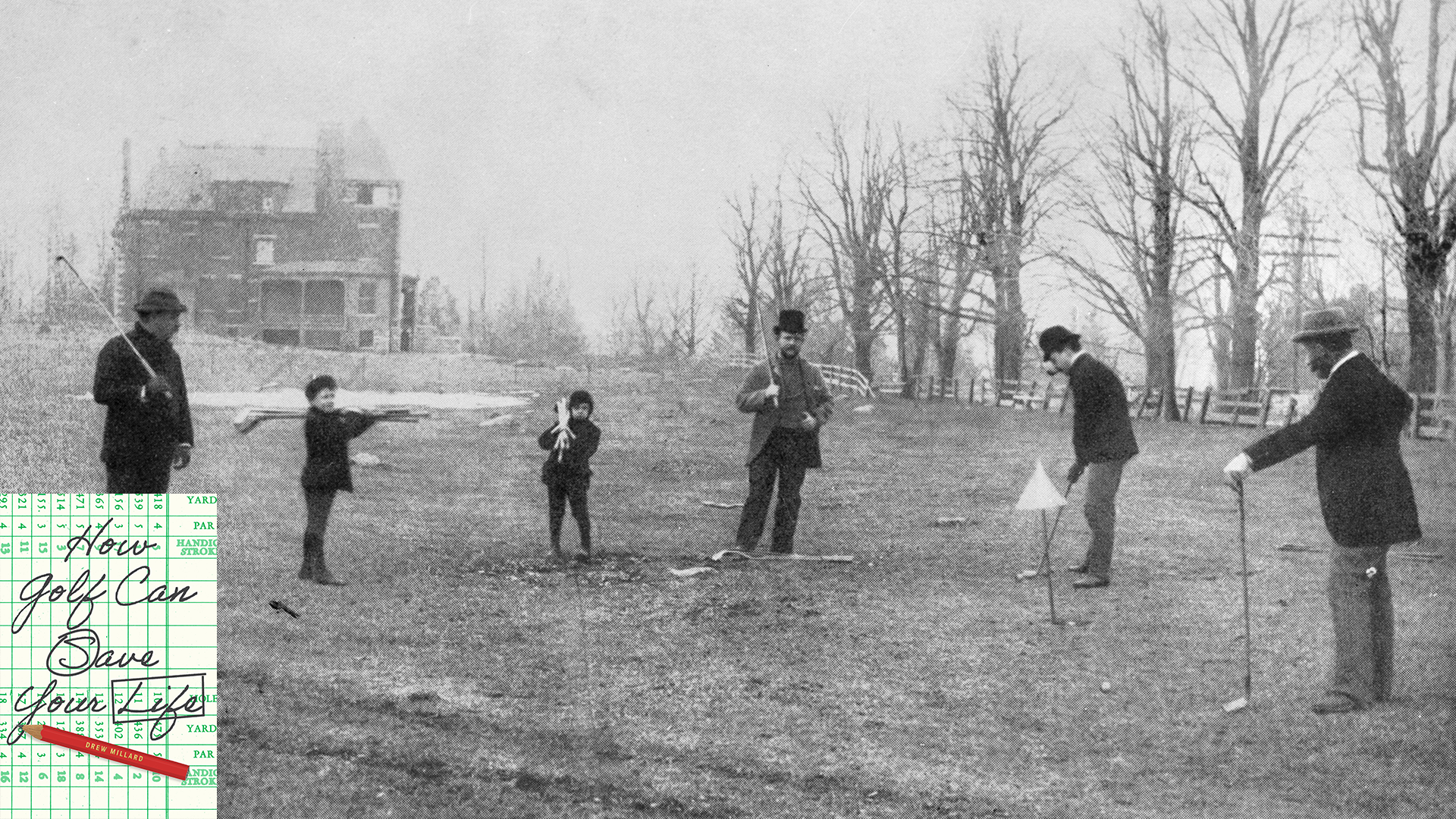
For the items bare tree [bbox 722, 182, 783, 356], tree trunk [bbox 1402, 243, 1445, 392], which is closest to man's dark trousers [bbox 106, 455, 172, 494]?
bare tree [bbox 722, 182, 783, 356]

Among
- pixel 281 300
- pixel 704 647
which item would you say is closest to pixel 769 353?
pixel 704 647

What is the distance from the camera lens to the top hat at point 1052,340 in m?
6.08

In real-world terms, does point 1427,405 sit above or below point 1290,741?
above

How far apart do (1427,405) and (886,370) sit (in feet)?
19.7

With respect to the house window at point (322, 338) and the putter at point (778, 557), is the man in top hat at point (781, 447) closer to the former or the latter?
the putter at point (778, 557)

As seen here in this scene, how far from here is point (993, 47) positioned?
593 cm

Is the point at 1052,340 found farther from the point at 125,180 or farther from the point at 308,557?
the point at 125,180

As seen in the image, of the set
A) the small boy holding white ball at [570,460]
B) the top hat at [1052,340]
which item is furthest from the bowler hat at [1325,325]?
the small boy holding white ball at [570,460]

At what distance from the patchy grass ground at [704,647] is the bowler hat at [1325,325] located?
88 centimetres

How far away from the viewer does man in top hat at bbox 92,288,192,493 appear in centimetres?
443

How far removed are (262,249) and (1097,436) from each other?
3.96m

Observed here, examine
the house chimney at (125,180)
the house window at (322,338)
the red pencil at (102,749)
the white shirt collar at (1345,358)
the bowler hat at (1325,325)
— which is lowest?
the red pencil at (102,749)

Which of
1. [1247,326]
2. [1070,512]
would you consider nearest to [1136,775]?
[1070,512]

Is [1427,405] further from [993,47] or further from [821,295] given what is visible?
[821,295]
